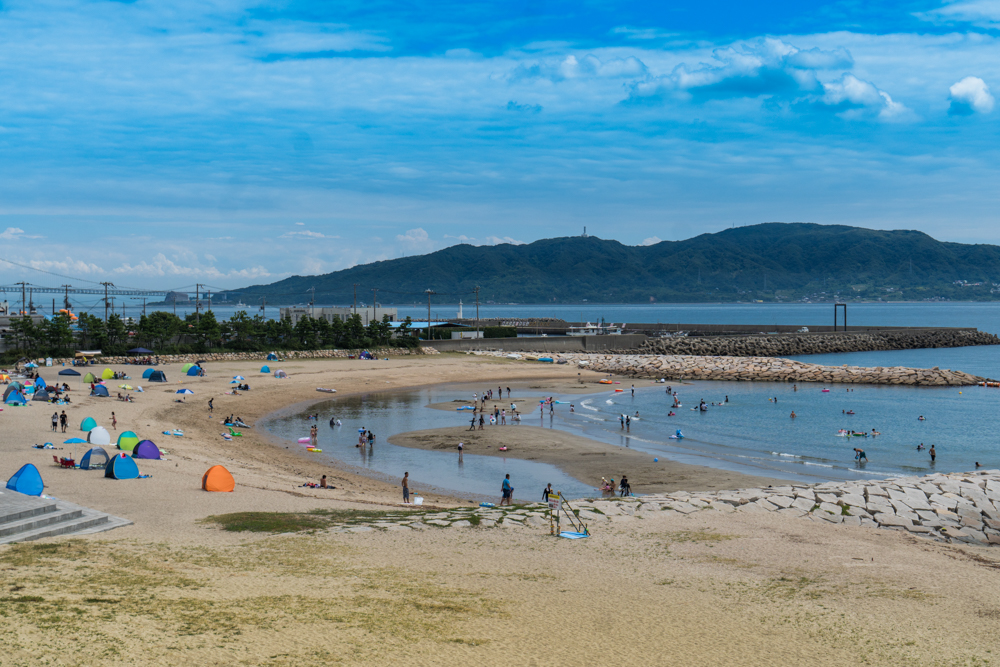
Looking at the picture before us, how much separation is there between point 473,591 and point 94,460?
17095 millimetres

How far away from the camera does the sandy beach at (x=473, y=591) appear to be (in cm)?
1095

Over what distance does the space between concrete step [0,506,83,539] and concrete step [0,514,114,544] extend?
4.1 inches

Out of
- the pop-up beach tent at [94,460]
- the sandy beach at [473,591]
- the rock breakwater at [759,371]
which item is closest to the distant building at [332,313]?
the rock breakwater at [759,371]

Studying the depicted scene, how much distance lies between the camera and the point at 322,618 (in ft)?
39.1

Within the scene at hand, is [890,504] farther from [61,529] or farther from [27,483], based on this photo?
[27,483]

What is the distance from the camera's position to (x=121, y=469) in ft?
75.4

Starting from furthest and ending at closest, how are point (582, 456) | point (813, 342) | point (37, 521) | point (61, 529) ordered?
point (813, 342)
point (582, 456)
point (61, 529)
point (37, 521)

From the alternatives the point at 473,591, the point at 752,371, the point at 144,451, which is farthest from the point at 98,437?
the point at 752,371

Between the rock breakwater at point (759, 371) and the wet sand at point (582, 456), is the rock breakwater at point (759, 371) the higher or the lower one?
the higher one

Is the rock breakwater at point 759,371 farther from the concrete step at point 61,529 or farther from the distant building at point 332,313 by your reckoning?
the concrete step at point 61,529

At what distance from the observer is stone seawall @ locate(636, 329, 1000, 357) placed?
9431 centimetres

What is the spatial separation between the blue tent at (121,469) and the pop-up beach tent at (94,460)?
3.78 feet

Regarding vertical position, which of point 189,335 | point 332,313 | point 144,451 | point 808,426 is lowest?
point 808,426

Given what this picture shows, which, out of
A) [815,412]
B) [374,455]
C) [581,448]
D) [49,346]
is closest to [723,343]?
[815,412]
